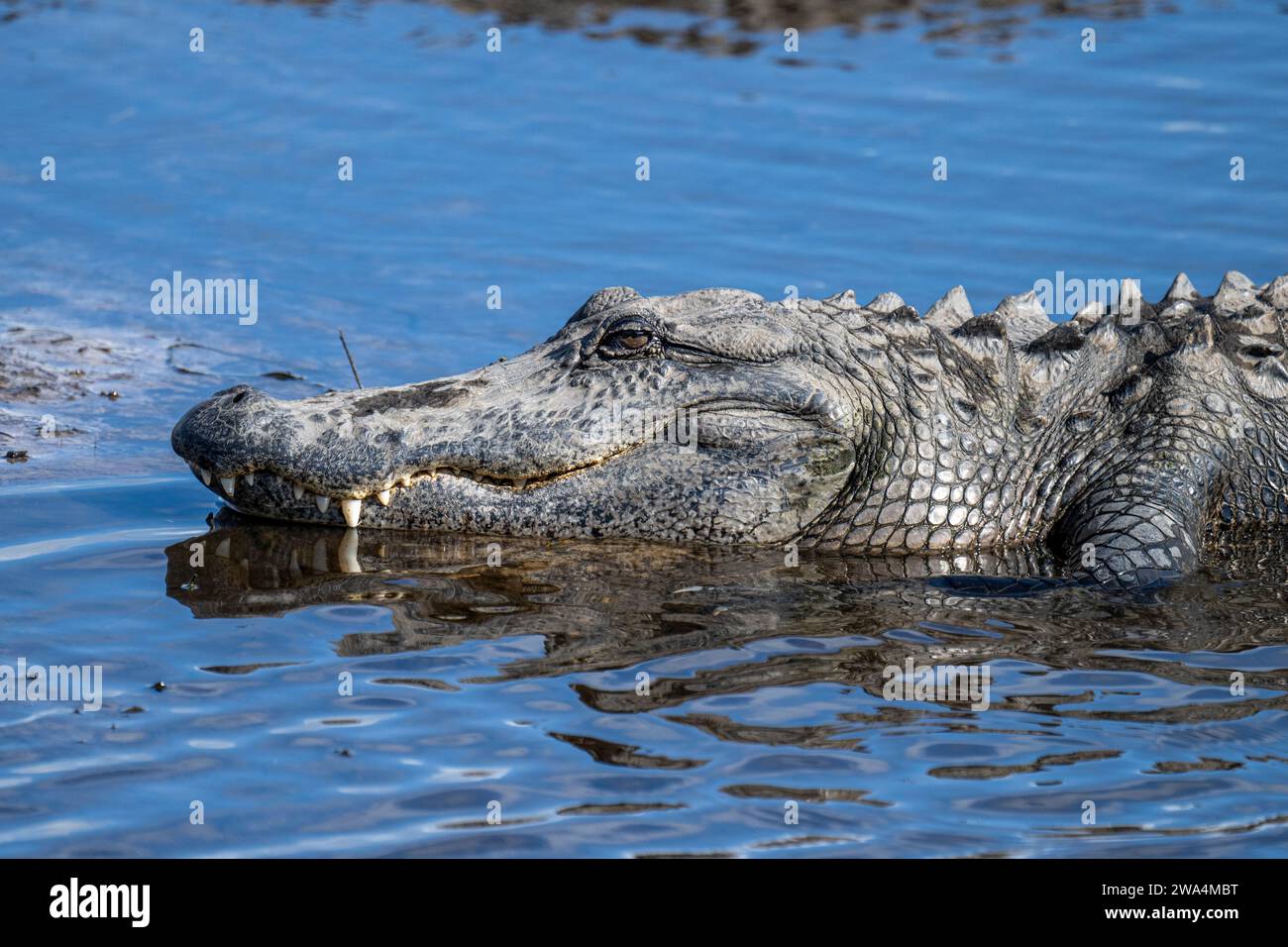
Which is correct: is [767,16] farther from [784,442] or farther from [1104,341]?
[784,442]

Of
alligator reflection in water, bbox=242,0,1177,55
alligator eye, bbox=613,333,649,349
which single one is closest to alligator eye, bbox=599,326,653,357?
alligator eye, bbox=613,333,649,349

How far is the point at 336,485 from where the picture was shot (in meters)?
6.80

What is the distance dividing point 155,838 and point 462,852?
82 cm

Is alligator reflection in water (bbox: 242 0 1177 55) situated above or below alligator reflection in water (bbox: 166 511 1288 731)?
above

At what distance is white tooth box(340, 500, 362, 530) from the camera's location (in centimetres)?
691

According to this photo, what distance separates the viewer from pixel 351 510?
273 inches

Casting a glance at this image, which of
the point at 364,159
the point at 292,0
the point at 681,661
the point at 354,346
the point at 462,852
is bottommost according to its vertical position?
the point at 462,852

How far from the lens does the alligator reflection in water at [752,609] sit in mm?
5660

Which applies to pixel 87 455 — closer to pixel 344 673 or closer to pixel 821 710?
pixel 344 673

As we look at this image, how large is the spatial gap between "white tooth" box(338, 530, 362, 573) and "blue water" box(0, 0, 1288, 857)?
8cm

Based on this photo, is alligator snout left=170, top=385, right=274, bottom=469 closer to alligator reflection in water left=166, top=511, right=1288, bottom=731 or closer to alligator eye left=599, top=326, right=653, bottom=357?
alligator reflection in water left=166, top=511, right=1288, bottom=731

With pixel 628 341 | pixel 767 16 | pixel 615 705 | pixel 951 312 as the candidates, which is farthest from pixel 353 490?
pixel 767 16

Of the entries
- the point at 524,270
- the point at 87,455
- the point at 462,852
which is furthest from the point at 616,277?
the point at 462,852

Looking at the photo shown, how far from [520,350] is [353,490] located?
3.03 m
